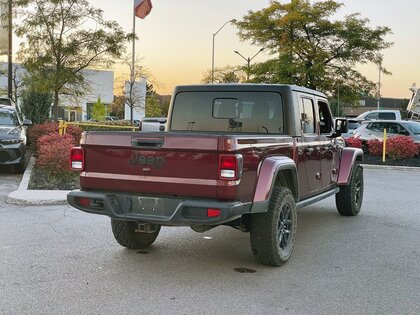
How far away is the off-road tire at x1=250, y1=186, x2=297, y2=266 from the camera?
17.3ft

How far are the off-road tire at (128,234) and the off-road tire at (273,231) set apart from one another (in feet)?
4.34

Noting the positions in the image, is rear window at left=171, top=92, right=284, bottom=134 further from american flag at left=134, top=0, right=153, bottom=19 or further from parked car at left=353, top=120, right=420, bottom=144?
american flag at left=134, top=0, right=153, bottom=19

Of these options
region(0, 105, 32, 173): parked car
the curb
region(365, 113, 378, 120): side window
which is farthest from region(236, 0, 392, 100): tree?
Result: region(0, 105, 32, 173): parked car

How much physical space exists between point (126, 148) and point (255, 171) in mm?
1305

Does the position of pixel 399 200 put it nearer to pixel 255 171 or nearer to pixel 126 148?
pixel 255 171

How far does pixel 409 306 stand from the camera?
4.41 m

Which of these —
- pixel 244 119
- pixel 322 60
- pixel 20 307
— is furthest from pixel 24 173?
pixel 322 60

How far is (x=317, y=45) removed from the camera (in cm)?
3369

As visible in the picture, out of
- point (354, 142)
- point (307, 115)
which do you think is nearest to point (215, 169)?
point (307, 115)

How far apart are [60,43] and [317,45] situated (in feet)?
66.6

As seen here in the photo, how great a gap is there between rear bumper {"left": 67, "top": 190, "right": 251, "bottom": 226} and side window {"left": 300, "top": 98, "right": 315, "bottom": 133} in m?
2.02

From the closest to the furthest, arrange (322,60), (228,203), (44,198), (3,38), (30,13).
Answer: (228,203) < (44,198) < (30,13) < (3,38) < (322,60)

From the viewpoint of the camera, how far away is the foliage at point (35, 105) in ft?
69.8

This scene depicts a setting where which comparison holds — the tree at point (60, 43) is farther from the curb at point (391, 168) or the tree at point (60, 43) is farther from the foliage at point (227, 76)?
the foliage at point (227, 76)
